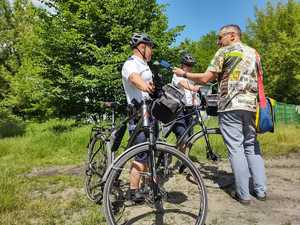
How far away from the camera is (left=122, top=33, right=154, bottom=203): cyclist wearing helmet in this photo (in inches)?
152

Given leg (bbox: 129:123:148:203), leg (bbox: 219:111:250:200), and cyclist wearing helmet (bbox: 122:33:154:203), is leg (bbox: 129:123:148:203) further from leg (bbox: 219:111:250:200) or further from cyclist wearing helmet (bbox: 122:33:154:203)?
→ leg (bbox: 219:111:250:200)

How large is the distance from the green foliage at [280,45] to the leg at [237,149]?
2891cm

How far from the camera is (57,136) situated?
429 inches

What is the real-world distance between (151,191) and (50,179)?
3.24 meters

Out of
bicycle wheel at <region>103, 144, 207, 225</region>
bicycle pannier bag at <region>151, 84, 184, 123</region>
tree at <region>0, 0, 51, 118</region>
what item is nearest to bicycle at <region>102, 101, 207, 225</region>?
bicycle wheel at <region>103, 144, 207, 225</region>

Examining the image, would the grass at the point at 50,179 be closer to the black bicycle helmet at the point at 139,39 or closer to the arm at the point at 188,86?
the arm at the point at 188,86

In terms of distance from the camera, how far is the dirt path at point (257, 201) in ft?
13.3

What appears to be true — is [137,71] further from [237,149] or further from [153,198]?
[237,149]

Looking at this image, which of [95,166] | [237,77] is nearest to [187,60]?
[237,77]

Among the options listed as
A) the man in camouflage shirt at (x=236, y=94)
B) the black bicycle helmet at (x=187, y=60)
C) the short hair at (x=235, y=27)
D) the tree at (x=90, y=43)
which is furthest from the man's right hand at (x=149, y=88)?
the tree at (x=90, y=43)

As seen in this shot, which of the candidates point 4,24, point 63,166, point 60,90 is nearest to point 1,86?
point 4,24

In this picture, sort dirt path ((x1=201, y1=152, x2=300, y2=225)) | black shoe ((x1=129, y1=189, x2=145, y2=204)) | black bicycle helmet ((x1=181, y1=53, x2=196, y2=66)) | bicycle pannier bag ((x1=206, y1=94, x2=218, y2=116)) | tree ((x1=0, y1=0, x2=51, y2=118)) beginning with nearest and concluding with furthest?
black shoe ((x1=129, y1=189, x2=145, y2=204)), dirt path ((x1=201, y1=152, x2=300, y2=225)), bicycle pannier bag ((x1=206, y1=94, x2=218, y2=116)), black bicycle helmet ((x1=181, y1=53, x2=196, y2=66)), tree ((x1=0, y1=0, x2=51, y2=118))

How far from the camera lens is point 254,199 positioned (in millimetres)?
4844

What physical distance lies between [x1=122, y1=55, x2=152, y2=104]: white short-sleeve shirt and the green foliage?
97.1 ft
